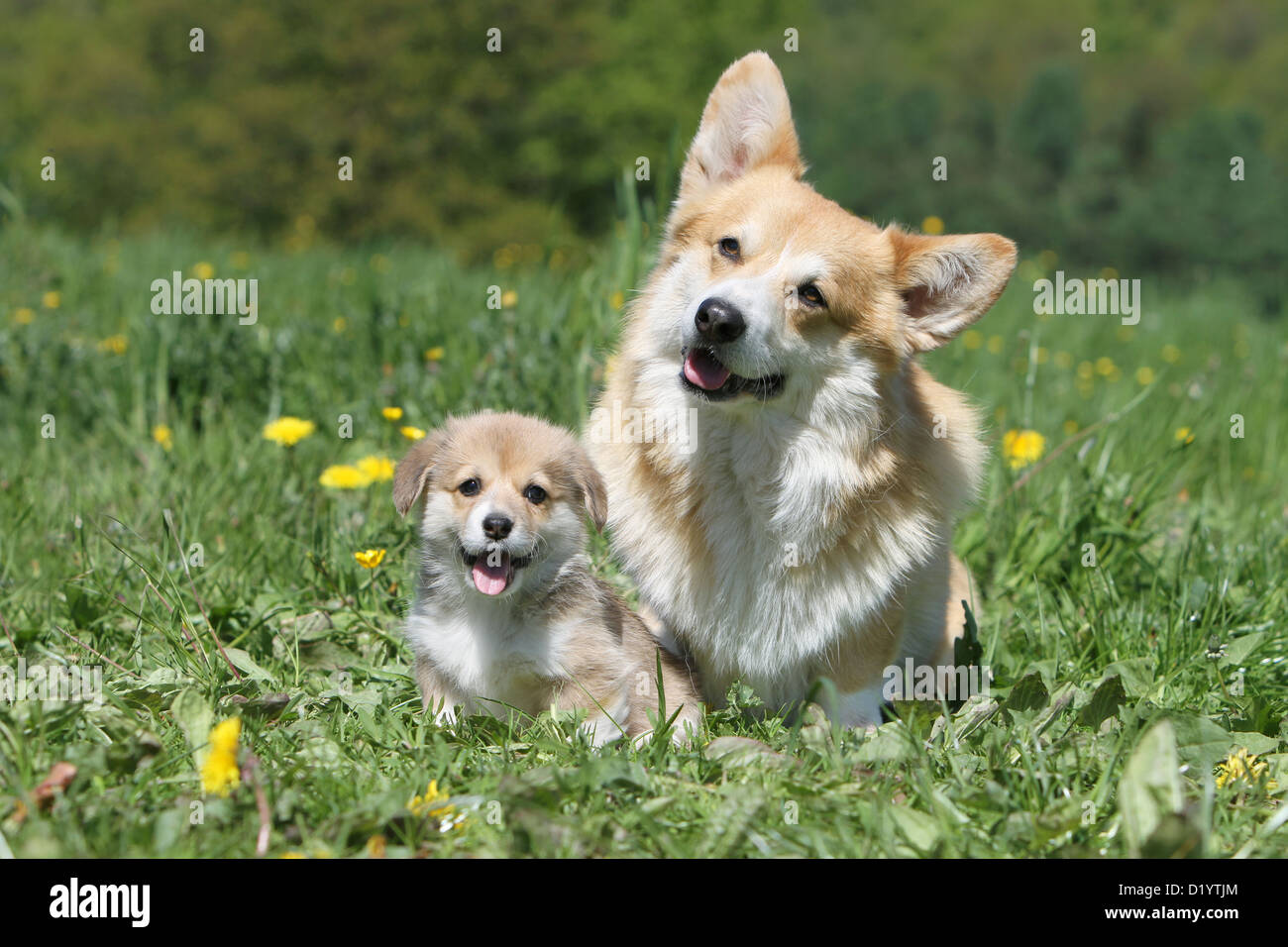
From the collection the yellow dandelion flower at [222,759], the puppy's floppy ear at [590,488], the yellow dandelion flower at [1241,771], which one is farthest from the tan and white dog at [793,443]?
the yellow dandelion flower at [222,759]

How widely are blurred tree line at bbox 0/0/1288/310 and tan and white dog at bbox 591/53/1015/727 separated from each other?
14.5 metres

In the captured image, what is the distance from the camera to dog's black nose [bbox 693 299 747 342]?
2.81 m

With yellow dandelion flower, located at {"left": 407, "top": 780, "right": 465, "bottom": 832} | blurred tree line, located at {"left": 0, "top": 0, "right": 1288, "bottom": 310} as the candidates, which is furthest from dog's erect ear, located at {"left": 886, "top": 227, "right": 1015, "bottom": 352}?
blurred tree line, located at {"left": 0, "top": 0, "right": 1288, "bottom": 310}

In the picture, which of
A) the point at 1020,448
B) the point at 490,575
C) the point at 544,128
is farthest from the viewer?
the point at 544,128

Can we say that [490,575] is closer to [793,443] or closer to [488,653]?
[488,653]

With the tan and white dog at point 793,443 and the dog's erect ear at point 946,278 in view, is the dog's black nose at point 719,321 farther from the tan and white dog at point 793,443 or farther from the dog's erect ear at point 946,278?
the dog's erect ear at point 946,278

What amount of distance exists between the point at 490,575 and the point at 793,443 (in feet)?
3.02

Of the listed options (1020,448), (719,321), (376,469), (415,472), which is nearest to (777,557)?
(719,321)

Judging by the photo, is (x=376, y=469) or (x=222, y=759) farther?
(x=376, y=469)

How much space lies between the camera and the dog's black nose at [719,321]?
281cm

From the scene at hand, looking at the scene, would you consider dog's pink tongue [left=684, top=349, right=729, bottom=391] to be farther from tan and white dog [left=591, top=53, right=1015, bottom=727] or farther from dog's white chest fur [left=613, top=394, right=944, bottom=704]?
dog's white chest fur [left=613, top=394, right=944, bottom=704]

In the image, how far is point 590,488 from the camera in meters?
2.93

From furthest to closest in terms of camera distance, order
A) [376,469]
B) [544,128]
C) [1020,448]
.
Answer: [544,128]
[1020,448]
[376,469]
